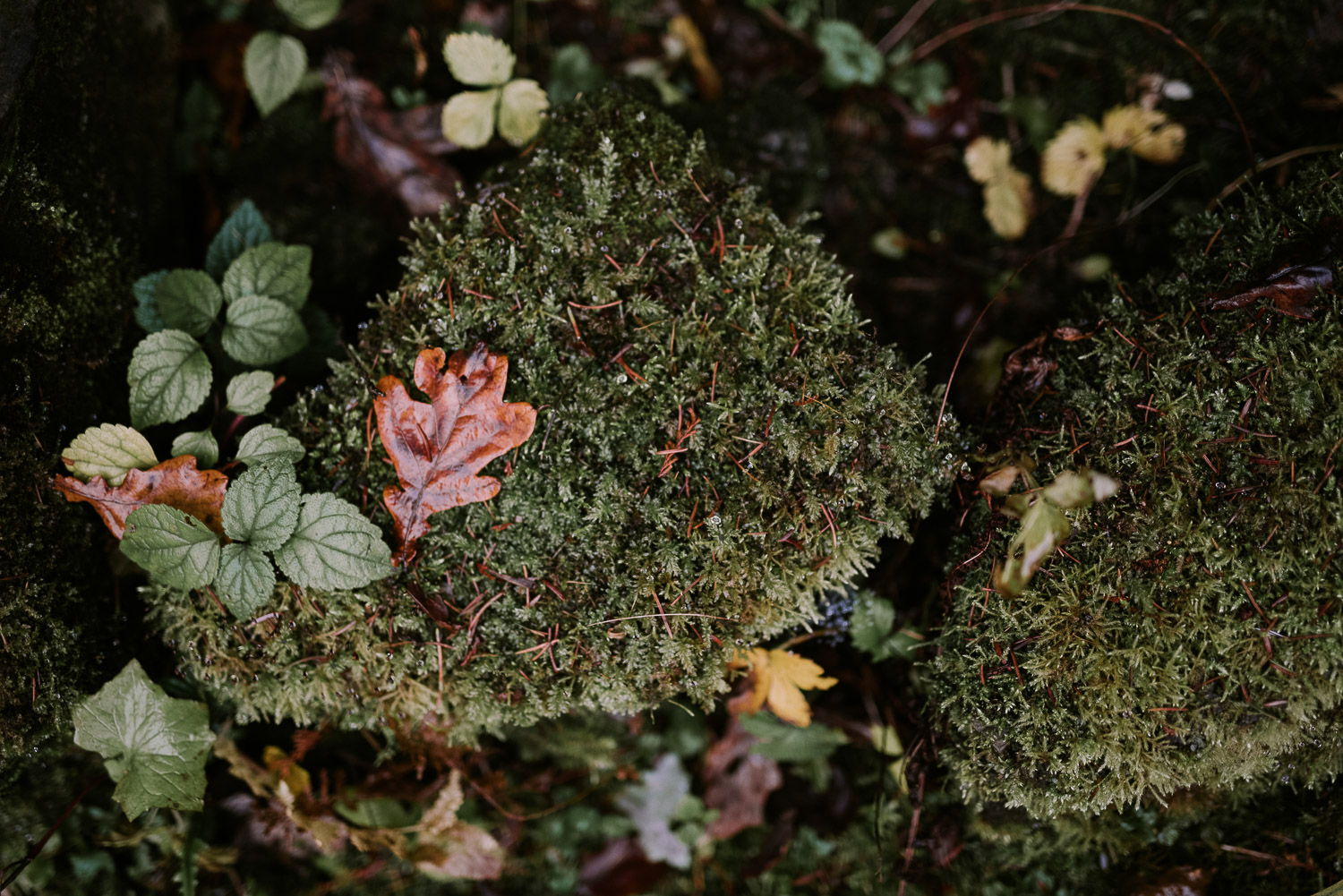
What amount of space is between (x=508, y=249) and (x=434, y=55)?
1.53 metres

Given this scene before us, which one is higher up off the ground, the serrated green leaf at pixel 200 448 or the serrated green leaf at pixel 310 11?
the serrated green leaf at pixel 310 11

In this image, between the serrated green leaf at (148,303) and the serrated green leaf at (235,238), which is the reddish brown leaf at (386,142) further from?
the serrated green leaf at (148,303)

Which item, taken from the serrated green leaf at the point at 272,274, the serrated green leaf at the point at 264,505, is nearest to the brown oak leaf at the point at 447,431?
the serrated green leaf at the point at 264,505

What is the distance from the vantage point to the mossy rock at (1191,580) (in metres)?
1.88

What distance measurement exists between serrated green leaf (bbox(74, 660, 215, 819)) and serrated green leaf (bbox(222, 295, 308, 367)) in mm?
1022

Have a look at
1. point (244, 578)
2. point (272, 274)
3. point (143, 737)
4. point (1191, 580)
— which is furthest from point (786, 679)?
point (272, 274)

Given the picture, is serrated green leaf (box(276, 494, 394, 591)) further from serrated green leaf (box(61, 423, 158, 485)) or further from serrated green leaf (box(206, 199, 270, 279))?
serrated green leaf (box(206, 199, 270, 279))

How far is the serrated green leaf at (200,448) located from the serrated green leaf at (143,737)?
2.15 feet

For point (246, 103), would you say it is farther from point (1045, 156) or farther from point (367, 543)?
point (1045, 156)

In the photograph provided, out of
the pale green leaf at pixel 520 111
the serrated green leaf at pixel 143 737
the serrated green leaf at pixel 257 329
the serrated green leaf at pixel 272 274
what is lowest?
the serrated green leaf at pixel 143 737

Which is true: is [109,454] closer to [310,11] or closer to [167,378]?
[167,378]

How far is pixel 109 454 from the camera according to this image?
2.07 metres

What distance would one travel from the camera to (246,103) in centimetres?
296

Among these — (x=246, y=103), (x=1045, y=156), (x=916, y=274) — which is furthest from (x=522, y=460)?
(x=1045, y=156)
